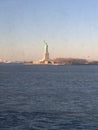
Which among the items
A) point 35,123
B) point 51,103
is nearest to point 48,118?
point 35,123

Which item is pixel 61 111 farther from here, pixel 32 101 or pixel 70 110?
pixel 32 101

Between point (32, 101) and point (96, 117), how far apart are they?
39.4 feet

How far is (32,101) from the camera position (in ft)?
140

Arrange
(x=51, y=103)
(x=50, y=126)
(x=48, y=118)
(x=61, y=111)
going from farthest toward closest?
1. (x=51, y=103)
2. (x=61, y=111)
3. (x=48, y=118)
4. (x=50, y=126)

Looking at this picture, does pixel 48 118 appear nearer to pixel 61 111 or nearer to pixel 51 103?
pixel 61 111

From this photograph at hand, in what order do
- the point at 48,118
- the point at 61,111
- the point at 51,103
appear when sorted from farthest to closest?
the point at 51,103 → the point at 61,111 → the point at 48,118

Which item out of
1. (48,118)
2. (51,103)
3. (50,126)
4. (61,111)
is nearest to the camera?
(50,126)

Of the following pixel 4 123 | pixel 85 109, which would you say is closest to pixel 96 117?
pixel 85 109

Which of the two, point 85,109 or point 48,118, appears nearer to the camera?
point 48,118

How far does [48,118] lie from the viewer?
31.3 meters

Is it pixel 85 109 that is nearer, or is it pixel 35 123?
pixel 35 123

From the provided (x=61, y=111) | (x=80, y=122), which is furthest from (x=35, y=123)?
(x=61, y=111)

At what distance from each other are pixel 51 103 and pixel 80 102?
3313 millimetres

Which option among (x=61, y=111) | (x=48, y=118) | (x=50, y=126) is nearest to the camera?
(x=50, y=126)
